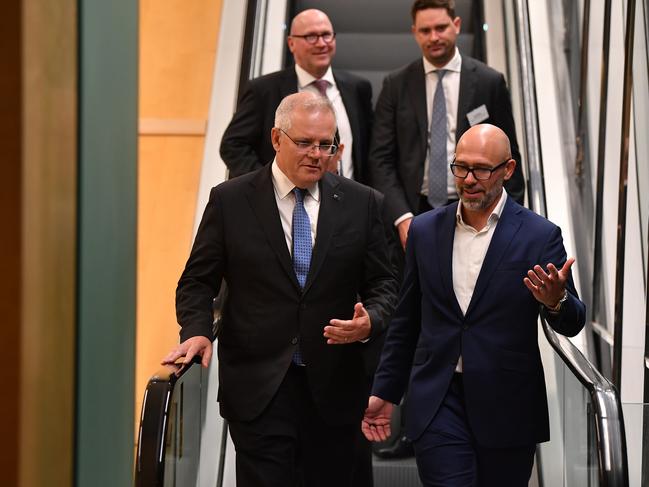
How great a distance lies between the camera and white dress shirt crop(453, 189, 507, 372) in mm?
3844

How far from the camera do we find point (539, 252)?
379 cm

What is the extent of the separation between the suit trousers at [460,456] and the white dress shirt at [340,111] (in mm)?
2041

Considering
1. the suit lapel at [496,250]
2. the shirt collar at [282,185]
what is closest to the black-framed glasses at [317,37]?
the shirt collar at [282,185]

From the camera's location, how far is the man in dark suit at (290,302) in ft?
12.6

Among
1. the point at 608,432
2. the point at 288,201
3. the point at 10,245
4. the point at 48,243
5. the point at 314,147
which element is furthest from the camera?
the point at 288,201

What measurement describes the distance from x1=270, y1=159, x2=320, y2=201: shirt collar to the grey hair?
199mm

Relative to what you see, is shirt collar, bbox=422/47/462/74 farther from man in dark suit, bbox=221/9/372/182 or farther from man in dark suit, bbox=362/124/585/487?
man in dark suit, bbox=362/124/585/487

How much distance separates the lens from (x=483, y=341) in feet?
12.4

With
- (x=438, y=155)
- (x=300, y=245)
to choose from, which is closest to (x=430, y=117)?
(x=438, y=155)

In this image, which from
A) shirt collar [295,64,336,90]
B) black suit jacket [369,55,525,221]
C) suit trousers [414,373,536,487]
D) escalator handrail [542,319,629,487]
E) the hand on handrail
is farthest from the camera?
shirt collar [295,64,336,90]

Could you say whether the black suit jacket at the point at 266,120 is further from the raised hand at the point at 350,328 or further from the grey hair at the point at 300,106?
the raised hand at the point at 350,328

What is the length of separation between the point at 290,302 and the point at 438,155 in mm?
1850

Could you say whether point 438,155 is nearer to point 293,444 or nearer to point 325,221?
point 325,221

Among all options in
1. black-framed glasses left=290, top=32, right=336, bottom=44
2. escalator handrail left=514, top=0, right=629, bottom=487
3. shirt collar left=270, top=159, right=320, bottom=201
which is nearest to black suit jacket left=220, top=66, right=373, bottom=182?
black-framed glasses left=290, top=32, right=336, bottom=44
